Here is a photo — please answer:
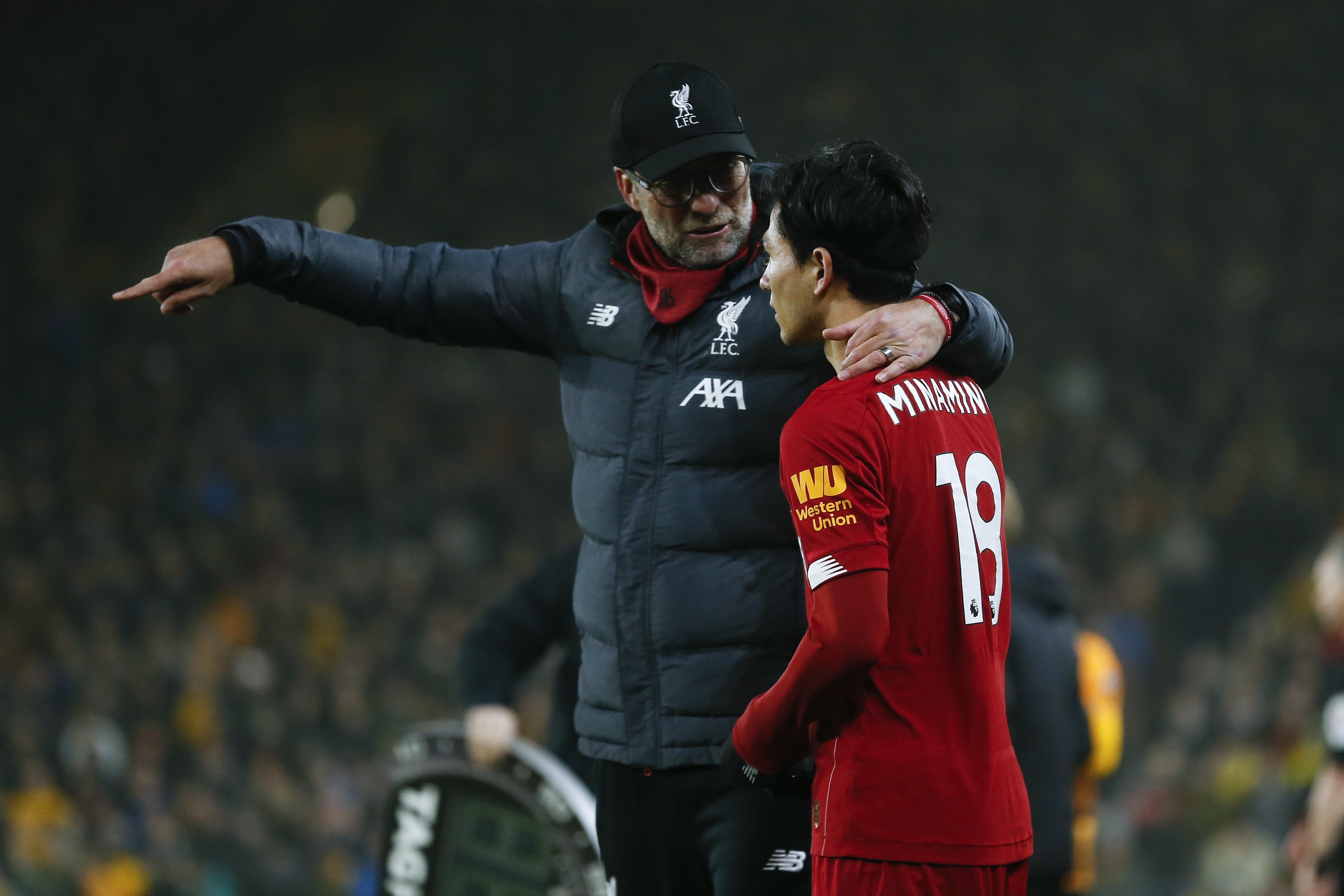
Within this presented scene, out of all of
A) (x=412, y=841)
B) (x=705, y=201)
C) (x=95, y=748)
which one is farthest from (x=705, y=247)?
(x=95, y=748)

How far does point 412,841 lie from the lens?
3152mm

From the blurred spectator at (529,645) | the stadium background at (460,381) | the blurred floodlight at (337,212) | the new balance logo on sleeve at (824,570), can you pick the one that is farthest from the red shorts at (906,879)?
the blurred floodlight at (337,212)

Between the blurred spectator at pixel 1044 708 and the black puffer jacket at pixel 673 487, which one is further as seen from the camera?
the blurred spectator at pixel 1044 708

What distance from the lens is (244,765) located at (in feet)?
22.8

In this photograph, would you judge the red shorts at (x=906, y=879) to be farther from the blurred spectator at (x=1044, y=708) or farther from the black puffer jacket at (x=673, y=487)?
the blurred spectator at (x=1044, y=708)

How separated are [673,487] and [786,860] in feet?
1.77

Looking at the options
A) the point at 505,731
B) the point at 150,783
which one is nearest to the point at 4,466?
the point at 150,783

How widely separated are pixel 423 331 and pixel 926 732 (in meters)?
1.10

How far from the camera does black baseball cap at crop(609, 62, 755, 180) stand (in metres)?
1.98

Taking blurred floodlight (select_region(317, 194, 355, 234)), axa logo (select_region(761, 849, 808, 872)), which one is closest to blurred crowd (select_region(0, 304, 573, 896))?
blurred floodlight (select_region(317, 194, 355, 234))

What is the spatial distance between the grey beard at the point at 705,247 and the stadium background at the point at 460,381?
482 centimetres

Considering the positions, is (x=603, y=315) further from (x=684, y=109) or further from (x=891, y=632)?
(x=891, y=632)

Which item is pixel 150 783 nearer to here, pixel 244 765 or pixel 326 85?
pixel 244 765

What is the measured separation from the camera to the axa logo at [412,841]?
3.13 metres
